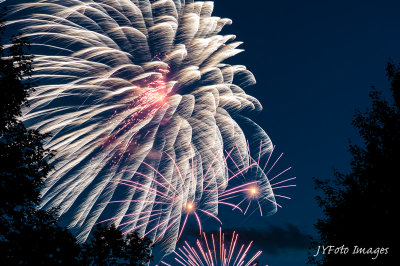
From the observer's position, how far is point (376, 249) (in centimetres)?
1380

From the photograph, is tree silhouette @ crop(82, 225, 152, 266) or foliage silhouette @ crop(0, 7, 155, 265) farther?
tree silhouette @ crop(82, 225, 152, 266)

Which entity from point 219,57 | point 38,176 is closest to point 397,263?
point 38,176

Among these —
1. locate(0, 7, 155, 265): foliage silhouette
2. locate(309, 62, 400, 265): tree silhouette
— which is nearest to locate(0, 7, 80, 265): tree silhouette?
locate(0, 7, 155, 265): foliage silhouette

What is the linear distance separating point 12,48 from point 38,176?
5.29 m

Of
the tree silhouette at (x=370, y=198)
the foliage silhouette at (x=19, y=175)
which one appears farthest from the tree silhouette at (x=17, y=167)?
the tree silhouette at (x=370, y=198)

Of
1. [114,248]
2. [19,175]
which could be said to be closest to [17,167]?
[19,175]

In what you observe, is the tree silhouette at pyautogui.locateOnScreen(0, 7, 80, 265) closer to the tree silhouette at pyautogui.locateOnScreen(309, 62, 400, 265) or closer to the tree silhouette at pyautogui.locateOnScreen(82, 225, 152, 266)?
the tree silhouette at pyautogui.locateOnScreen(82, 225, 152, 266)

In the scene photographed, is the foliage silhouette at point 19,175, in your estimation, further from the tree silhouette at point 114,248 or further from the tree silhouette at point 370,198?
the tree silhouette at point 370,198

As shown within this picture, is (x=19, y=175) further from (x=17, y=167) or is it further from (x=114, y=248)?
(x=114, y=248)

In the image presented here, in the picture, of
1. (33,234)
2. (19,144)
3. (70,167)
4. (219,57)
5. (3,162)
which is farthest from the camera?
(219,57)

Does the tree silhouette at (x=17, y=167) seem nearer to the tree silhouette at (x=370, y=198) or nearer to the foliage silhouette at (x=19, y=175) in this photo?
the foliage silhouette at (x=19, y=175)

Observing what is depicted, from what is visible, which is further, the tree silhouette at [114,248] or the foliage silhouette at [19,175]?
the tree silhouette at [114,248]

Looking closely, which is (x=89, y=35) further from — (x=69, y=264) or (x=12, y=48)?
(x=69, y=264)

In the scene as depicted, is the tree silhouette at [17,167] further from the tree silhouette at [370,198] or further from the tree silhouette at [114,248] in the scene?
the tree silhouette at [370,198]
